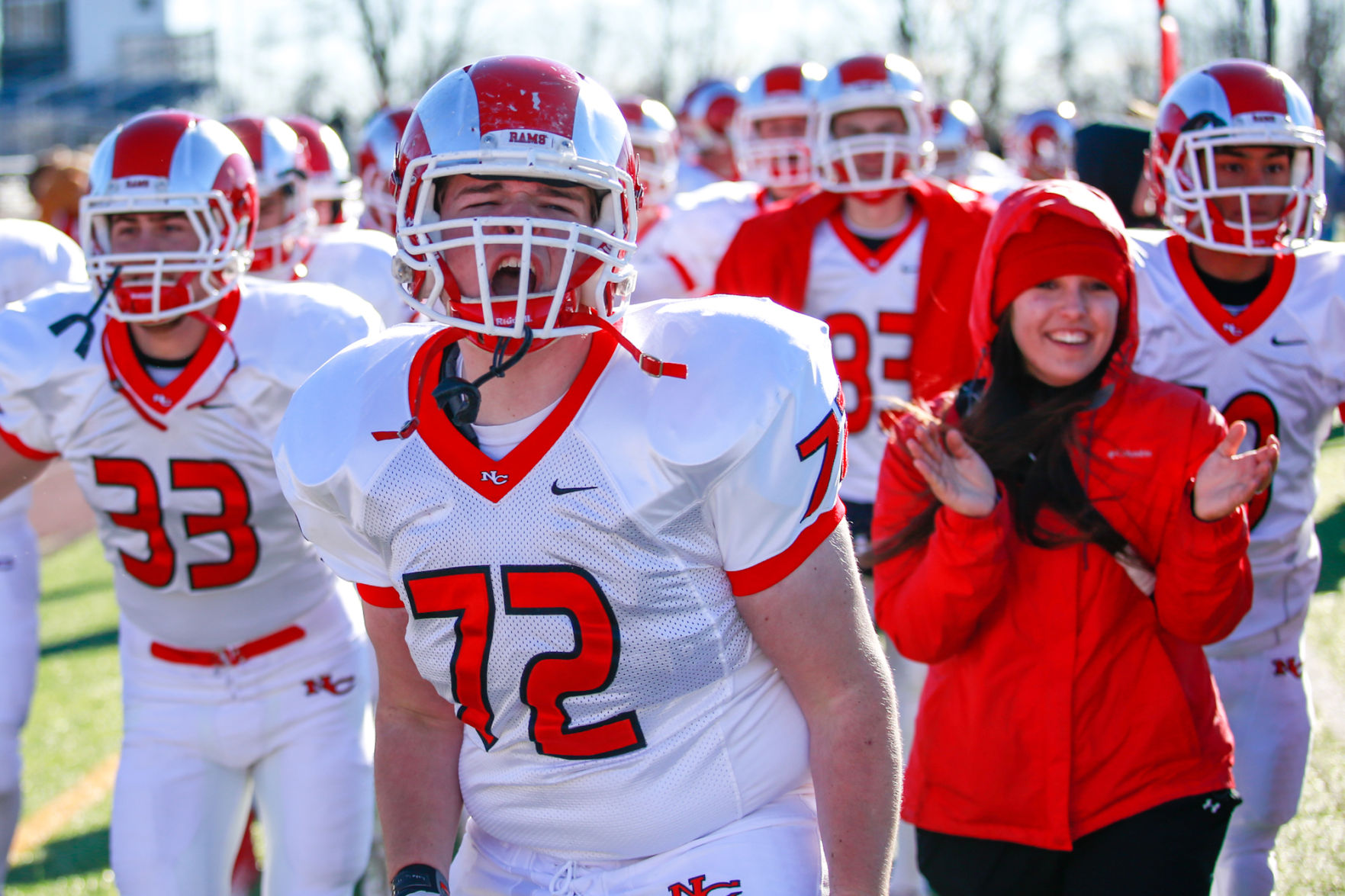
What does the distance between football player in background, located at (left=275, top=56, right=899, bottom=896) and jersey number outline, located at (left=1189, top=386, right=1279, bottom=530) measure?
62.7 inches

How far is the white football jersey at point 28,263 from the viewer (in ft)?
13.1

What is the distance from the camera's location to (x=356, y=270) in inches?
175

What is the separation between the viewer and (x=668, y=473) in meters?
1.76

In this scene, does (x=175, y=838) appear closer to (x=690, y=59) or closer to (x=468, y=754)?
(x=468, y=754)

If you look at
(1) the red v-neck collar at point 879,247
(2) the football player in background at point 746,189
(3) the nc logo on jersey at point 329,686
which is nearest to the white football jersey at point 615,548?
(3) the nc logo on jersey at point 329,686

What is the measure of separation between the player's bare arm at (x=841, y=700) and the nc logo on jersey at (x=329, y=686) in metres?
1.55

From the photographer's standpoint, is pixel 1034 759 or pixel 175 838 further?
pixel 175 838

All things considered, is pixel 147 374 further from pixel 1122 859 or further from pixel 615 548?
pixel 1122 859

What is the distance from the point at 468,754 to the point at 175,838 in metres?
1.11

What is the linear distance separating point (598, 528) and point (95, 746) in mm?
4128

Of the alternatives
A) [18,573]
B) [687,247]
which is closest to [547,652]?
[18,573]

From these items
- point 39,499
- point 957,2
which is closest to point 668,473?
point 39,499

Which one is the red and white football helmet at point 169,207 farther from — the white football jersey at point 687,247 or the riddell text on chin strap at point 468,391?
the white football jersey at point 687,247

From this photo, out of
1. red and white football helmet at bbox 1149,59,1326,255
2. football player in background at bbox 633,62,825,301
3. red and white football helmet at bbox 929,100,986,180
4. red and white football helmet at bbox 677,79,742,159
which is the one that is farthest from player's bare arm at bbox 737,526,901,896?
red and white football helmet at bbox 677,79,742,159
